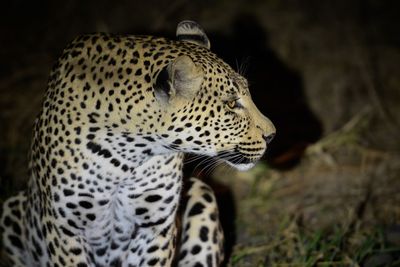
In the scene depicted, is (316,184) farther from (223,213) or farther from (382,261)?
(382,261)

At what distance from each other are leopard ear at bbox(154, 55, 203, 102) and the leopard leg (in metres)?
1.31

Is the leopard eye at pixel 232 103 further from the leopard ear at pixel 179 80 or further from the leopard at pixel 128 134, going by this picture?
the leopard ear at pixel 179 80

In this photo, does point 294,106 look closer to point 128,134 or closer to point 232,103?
point 232,103

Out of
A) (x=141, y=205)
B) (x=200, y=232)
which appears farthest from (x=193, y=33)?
(x=200, y=232)

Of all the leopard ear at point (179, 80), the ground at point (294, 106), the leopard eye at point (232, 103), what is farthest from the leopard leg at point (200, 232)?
the leopard ear at point (179, 80)

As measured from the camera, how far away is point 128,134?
391cm

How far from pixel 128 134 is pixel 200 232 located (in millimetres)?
1202

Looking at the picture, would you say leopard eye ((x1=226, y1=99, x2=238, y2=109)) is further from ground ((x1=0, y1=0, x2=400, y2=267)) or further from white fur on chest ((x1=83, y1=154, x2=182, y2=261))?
ground ((x1=0, y1=0, x2=400, y2=267))

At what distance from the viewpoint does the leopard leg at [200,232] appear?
4766 mm

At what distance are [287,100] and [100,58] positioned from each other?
15.3 ft

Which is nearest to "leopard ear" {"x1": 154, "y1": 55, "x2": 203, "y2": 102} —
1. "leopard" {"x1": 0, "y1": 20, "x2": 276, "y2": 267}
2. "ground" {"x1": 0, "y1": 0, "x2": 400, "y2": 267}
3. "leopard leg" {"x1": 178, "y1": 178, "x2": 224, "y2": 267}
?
"leopard" {"x1": 0, "y1": 20, "x2": 276, "y2": 267}

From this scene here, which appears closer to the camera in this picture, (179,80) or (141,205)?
(179,80)

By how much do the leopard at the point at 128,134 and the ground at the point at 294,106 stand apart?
56.4 inches

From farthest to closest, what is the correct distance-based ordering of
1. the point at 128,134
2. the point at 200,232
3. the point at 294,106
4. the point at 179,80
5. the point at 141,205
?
the point at 294,106
the point at 200,232
the point at 141,205
the point at 128,134
the point at 179,80
